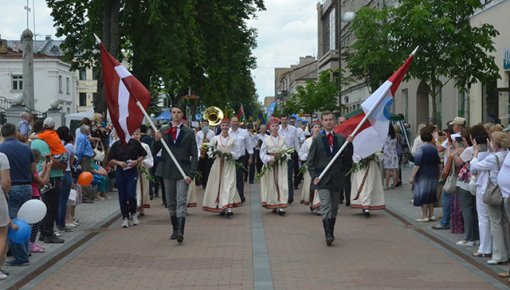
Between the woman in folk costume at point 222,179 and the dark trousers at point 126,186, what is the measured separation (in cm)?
216

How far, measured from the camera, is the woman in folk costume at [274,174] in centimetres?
1670

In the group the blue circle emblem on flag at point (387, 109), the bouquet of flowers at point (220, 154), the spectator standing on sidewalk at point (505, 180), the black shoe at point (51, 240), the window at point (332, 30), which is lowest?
the black shoe at point (51, 240)

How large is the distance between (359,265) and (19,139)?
451 centimetres

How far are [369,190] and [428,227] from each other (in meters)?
2.34

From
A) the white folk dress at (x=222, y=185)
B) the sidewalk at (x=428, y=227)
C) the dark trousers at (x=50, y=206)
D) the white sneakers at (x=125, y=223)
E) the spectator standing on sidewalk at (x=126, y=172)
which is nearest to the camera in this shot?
the sidewalk at (x=428, y=227)

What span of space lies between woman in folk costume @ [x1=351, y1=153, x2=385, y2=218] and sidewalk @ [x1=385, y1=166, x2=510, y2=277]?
53 centimetres

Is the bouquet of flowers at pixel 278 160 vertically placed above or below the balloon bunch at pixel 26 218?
above

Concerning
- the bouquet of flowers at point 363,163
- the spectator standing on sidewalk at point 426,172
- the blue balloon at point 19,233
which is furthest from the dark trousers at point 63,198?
the spectator standing on sidewalk at point 426,172

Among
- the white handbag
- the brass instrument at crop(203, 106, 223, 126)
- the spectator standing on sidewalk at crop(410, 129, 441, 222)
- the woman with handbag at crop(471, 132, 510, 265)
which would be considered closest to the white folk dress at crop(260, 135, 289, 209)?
the spectator standing on sidewalk at crop(410, 129, 441, 222)

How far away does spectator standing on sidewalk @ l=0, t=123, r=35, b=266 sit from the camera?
10.1 metres

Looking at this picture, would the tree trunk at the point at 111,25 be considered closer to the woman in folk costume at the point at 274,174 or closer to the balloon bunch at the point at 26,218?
the woman in folk costume at the point at 274,174

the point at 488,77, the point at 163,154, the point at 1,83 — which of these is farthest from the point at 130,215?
the point at 1,83

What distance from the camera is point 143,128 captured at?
747 inches

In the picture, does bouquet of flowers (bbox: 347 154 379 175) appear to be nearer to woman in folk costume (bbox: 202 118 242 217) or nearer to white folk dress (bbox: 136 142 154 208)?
woman in folk costume (bbox: 202 118 242 217)
